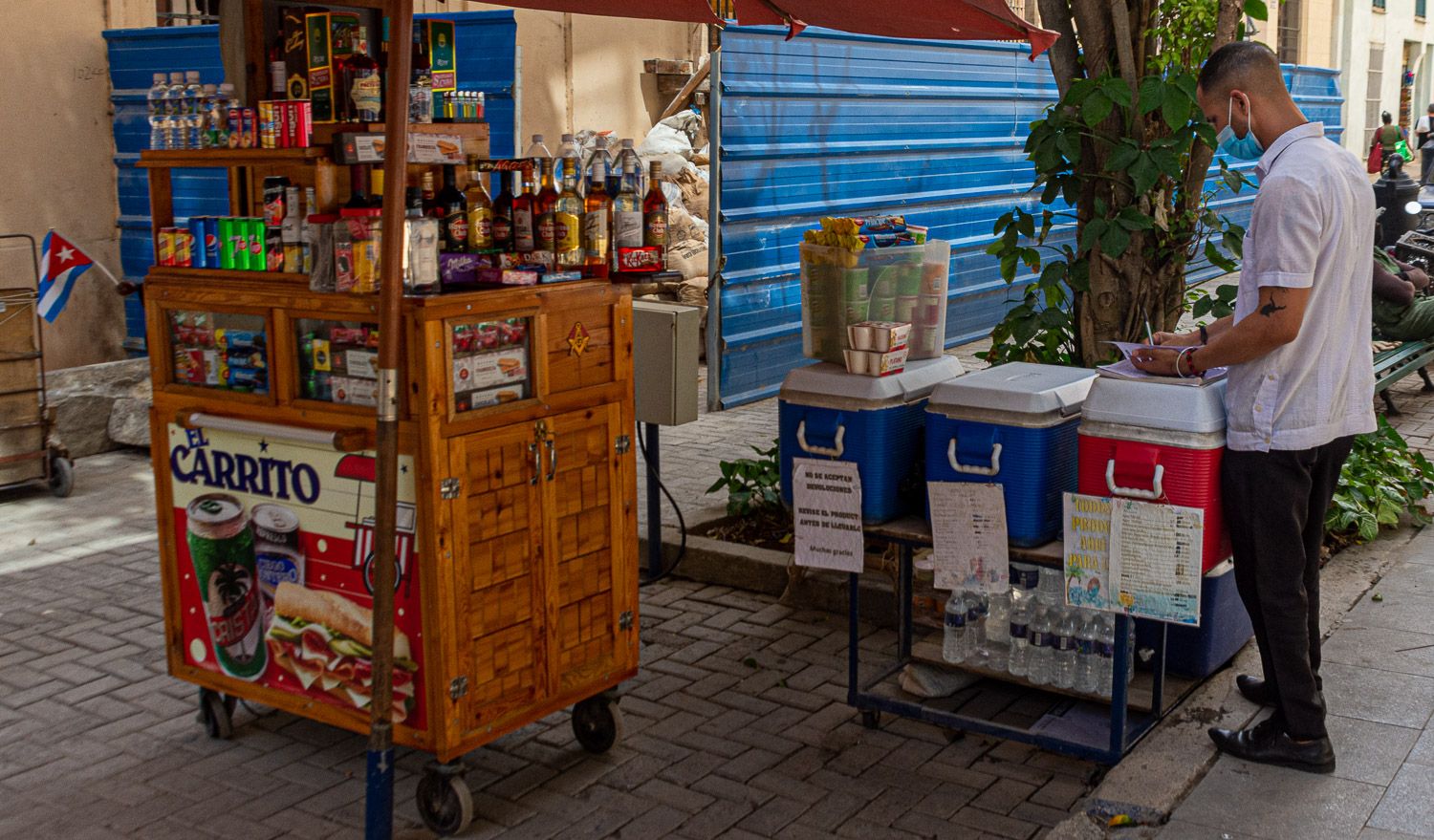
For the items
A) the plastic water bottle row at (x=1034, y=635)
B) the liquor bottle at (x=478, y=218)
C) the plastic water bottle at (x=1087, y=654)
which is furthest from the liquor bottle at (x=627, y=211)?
the plastic water bottle at (x=1087, y=654)

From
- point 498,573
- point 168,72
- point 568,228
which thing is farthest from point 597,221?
point 168,72

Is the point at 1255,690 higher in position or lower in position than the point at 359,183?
lower

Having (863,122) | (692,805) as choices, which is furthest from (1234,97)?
(863,122)

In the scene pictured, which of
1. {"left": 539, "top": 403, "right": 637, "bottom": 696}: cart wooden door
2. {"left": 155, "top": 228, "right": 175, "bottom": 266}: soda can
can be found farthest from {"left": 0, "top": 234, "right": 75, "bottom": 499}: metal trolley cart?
{"left": 539, "top": 403, "right": 637, "bottom": 696}: cart wooden door

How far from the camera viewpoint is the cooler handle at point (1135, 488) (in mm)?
3824

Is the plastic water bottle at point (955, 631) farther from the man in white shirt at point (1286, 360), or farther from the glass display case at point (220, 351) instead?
the glass display case at point (220, 351)

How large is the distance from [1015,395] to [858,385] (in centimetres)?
49

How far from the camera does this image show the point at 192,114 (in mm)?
4242

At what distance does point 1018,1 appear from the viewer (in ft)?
62.7

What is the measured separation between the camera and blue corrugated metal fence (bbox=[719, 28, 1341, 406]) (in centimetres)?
935

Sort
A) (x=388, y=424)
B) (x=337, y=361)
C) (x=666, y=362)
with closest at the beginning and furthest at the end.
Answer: (x=388, y=424) → (x=337, y=361) → (x=666, y=362)

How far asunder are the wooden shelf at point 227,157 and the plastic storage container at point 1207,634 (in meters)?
2.97

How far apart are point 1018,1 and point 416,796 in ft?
56.9

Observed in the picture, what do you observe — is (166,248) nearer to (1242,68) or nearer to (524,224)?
(524,224)
